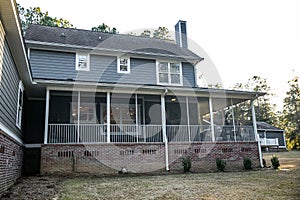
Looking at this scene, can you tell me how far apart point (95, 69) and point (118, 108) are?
249 centimetres

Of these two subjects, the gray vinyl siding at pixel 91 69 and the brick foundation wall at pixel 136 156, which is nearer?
the brick foundation wall at pixel 136 156

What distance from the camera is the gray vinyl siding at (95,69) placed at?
43.0 ft

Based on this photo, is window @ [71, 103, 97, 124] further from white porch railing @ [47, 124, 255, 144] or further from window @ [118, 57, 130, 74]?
window @ [118, 57, 130, 74]

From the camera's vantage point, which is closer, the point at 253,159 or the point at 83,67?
the point at 253,159

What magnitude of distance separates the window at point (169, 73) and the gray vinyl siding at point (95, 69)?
0.30m

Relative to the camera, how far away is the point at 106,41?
15.9m

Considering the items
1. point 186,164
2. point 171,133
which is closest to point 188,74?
point 171,133

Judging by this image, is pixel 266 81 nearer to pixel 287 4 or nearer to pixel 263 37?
pixel 263 37

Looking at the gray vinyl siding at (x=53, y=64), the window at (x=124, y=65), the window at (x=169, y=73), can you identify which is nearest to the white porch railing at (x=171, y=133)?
the gray vinyl siding at (x=53, y=64)

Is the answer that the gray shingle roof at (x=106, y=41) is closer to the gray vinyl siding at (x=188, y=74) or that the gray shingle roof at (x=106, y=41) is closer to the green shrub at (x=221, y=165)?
the gray vinyl siding at (x=188, y=74)

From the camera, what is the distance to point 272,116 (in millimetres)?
45438

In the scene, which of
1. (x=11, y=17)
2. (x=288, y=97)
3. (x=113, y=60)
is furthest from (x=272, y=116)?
(x=11, y=17)

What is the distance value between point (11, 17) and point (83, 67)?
8.74 m

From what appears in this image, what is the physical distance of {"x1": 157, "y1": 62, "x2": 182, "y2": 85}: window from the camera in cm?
1524
